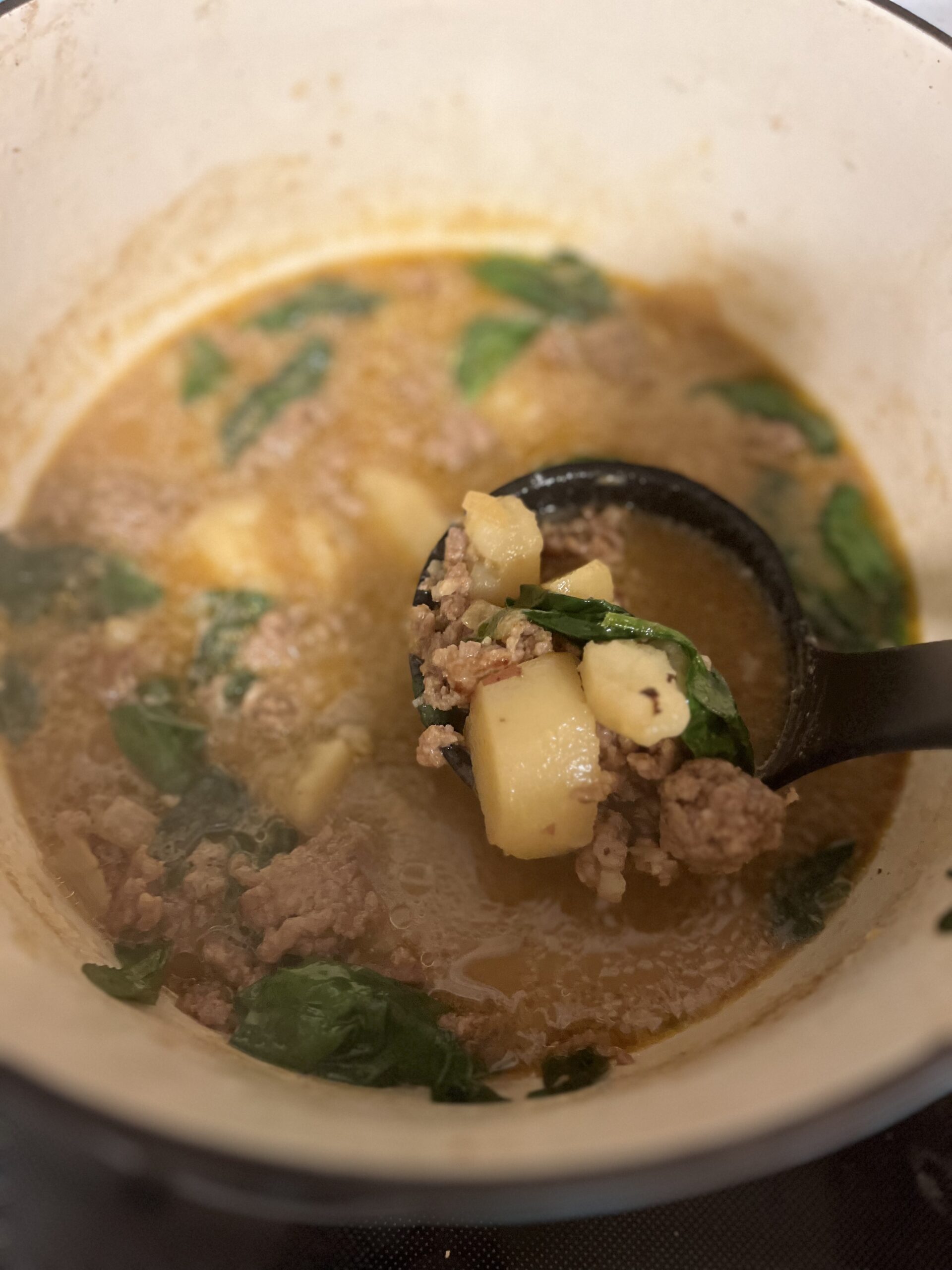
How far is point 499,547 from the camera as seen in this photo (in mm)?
1838

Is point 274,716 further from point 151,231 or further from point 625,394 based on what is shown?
point 151,231

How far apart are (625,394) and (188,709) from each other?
1.29 meters

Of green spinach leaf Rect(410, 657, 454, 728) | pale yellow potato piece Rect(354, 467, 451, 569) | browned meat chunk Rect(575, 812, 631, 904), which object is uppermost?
pale yellow potato piece Rect(354, 467, 451, 569)

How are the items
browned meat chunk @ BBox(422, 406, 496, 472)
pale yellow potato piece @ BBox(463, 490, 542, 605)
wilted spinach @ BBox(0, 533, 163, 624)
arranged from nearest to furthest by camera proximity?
pale yellow potato piece @ BBox(463, 490, 542, 605) < wilted spinach @ BBox(0, 533, 163, 624) < browned meat chunk @ BBox(422, 406, 496, 472)

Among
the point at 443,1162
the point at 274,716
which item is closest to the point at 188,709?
the point at 274,716

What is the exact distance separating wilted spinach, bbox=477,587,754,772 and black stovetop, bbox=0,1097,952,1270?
68cm

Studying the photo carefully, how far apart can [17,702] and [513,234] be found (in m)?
1.75

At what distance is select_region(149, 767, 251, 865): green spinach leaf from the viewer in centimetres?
187

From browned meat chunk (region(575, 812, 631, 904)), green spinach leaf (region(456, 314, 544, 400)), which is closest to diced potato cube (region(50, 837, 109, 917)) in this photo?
browned meat chunk (region(575, 812, 631, 904))

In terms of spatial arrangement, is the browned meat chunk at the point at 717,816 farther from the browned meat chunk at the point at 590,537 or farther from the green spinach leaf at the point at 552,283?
the green spinach leaf at the point at 552,283

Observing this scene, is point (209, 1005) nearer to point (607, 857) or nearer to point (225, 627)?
point (607, 857)

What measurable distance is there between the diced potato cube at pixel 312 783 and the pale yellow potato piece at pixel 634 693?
1.88 ft

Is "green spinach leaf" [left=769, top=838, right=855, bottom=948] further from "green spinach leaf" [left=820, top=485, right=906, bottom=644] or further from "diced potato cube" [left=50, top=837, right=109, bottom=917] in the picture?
"diced potato cube" [left=50, top=837, right=109, bottom=917]

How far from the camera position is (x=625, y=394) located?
98.1 inches
